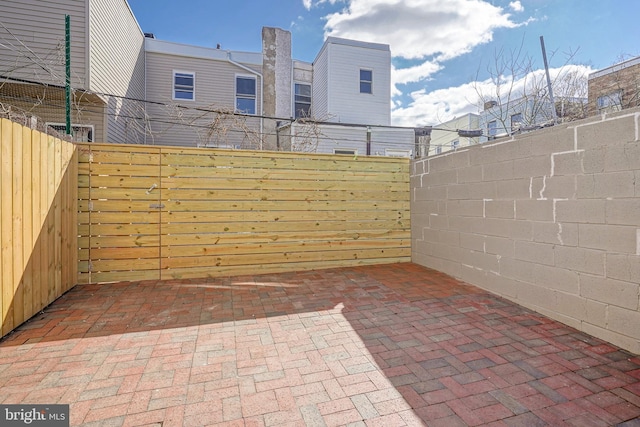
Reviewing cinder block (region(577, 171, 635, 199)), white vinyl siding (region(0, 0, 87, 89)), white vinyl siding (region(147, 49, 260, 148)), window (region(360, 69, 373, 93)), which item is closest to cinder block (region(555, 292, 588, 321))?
cinder block (region(577, 171, 635, 199))

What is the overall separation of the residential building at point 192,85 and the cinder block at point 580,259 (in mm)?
5426

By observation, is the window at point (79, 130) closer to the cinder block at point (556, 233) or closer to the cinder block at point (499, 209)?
the cinder block at point (499, 209)

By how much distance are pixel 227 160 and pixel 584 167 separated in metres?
4.28

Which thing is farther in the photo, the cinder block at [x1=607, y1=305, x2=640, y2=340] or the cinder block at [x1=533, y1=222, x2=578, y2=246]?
the cinder block at [x1=533, y1=222, x2=578, y2=246]

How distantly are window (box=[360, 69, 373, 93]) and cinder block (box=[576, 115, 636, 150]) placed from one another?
9.62m

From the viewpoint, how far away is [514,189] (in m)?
3.51

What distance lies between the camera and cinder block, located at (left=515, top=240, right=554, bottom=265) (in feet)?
10.3

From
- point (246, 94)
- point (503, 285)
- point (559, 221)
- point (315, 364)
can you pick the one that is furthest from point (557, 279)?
point (246, 94)

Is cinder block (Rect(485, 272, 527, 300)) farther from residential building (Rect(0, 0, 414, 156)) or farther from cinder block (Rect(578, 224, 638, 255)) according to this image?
residential building (Rect(0, 0, 414, 156))

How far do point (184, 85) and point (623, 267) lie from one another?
38.9 ft

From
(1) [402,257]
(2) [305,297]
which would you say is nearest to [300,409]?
(2) [305,297]

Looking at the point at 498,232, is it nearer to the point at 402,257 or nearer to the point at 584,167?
the point at 584,167

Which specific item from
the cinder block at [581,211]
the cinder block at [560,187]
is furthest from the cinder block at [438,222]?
the cinder block at [581,211]

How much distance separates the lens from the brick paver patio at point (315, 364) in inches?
69.2
